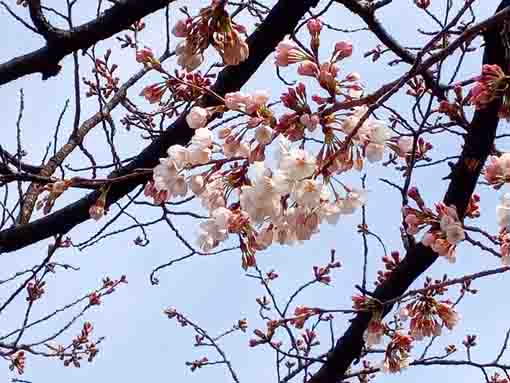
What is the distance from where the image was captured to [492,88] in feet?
4.07

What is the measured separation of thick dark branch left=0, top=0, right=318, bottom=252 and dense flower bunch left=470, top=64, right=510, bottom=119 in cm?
92

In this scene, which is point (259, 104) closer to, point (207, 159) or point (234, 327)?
point (207, 159)

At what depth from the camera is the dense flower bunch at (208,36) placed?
1.26 m

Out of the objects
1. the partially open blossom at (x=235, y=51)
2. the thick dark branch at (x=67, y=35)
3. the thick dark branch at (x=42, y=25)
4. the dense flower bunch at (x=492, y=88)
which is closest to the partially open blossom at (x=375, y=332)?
the dense flower bunch at (x=492, y=88)

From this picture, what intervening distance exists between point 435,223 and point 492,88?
17.6 inches

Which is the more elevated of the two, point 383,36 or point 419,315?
point 383,36

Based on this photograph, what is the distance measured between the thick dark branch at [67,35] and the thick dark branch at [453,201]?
973mm

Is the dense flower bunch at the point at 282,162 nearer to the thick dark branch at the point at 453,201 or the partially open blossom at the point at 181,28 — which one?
the partially open blossom at the point at 181,28

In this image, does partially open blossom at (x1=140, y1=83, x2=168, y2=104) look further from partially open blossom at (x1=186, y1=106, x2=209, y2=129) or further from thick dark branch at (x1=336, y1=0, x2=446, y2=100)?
thick dark branch at (x1=336, y1=0, x2=446, y2=100)

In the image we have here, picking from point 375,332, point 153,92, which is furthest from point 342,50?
point 375,332

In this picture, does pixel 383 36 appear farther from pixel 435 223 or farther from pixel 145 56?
pixel 145 56

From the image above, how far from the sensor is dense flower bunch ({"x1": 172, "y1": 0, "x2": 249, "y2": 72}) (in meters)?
1.26

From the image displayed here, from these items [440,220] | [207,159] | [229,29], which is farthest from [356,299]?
[229,29]

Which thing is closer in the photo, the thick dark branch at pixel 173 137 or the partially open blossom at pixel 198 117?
the partially open blossom at pixel 198 117
